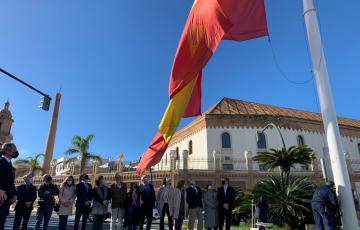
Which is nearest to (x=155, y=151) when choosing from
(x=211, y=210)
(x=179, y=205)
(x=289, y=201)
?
(x=179, y=205)

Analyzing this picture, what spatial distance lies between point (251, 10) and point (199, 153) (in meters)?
33.8

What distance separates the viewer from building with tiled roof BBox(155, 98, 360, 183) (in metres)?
39.7

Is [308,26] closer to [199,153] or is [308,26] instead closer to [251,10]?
[251,10]

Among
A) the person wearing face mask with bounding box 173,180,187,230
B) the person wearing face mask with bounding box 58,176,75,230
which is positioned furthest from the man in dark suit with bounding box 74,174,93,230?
the person wearing face mask with bounding box 173,180,187,230

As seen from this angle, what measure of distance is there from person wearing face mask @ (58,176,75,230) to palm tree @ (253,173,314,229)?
7411 mm

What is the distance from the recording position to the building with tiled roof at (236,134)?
39656 mm

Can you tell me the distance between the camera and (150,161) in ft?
34.0

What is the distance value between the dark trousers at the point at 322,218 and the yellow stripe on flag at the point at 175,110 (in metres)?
4.38

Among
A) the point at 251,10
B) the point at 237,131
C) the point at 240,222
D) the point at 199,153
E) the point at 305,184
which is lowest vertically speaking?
the point at 240,222

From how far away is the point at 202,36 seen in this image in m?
8.70

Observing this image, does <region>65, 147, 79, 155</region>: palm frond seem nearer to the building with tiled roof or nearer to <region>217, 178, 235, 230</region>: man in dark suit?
the building with tiled roof

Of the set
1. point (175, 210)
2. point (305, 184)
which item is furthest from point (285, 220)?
point (175, 210)

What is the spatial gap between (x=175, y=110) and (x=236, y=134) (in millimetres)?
33356

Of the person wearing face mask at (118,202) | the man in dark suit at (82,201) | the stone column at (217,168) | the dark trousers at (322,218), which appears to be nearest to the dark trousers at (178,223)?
the person wearing face mask at (118,202)
